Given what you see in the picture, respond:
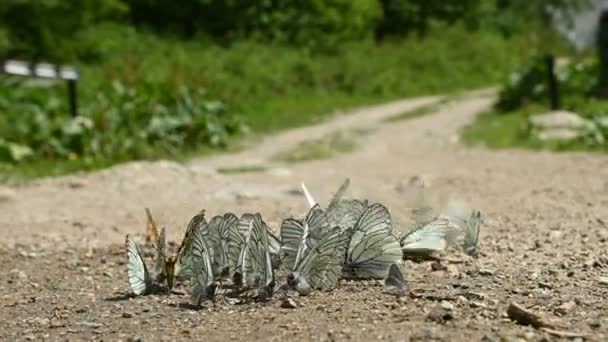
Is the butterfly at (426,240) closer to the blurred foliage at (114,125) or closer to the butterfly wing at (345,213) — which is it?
the butterfly wing at (345,213)

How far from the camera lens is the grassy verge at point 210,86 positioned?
1116 cm

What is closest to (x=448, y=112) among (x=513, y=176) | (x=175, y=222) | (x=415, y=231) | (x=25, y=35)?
(x=25, y=35)

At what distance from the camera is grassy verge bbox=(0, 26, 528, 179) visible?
11.2 meters

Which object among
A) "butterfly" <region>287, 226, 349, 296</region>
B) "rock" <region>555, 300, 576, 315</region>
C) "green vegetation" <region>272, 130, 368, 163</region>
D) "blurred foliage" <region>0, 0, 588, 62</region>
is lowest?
"green vegetation" <region>272, 130, 368, 163</region>

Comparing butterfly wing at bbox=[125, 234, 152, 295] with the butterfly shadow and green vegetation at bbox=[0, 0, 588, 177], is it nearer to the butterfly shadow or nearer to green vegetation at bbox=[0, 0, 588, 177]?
the butterfly shadow

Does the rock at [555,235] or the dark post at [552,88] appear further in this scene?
the dark post at [552,88]

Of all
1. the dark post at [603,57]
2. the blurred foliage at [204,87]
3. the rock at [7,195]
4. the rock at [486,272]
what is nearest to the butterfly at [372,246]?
the rock at [486,272]

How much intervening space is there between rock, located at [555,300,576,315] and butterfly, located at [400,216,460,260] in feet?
2.66

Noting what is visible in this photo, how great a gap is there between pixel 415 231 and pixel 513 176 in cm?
512

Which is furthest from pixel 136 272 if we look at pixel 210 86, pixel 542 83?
pixel 542 83

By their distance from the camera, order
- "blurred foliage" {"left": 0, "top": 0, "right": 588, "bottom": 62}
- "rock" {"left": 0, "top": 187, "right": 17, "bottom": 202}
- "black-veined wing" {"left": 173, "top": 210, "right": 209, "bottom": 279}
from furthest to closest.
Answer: "blurred foliage" {"left": 0, "top": 0, "right": 588, "bottom": 62} < "rock" {"left": 0, "top": 187, "right": 17, "bottom": 202} < "black-veined wing" {"left": 173, "top": 210, "right": 209, "bottom": 279}

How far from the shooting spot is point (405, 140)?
13.8 metres

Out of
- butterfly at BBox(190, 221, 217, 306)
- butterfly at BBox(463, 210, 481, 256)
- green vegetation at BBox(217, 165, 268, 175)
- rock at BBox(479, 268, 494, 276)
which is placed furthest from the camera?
green vegetation at BBox(217, 165, 268, 175)

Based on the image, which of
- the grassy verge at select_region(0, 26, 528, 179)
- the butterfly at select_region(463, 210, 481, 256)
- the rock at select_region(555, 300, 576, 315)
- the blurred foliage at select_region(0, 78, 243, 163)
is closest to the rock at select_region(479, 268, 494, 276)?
the butterfly at select_region(463, 210, 481, 256)
